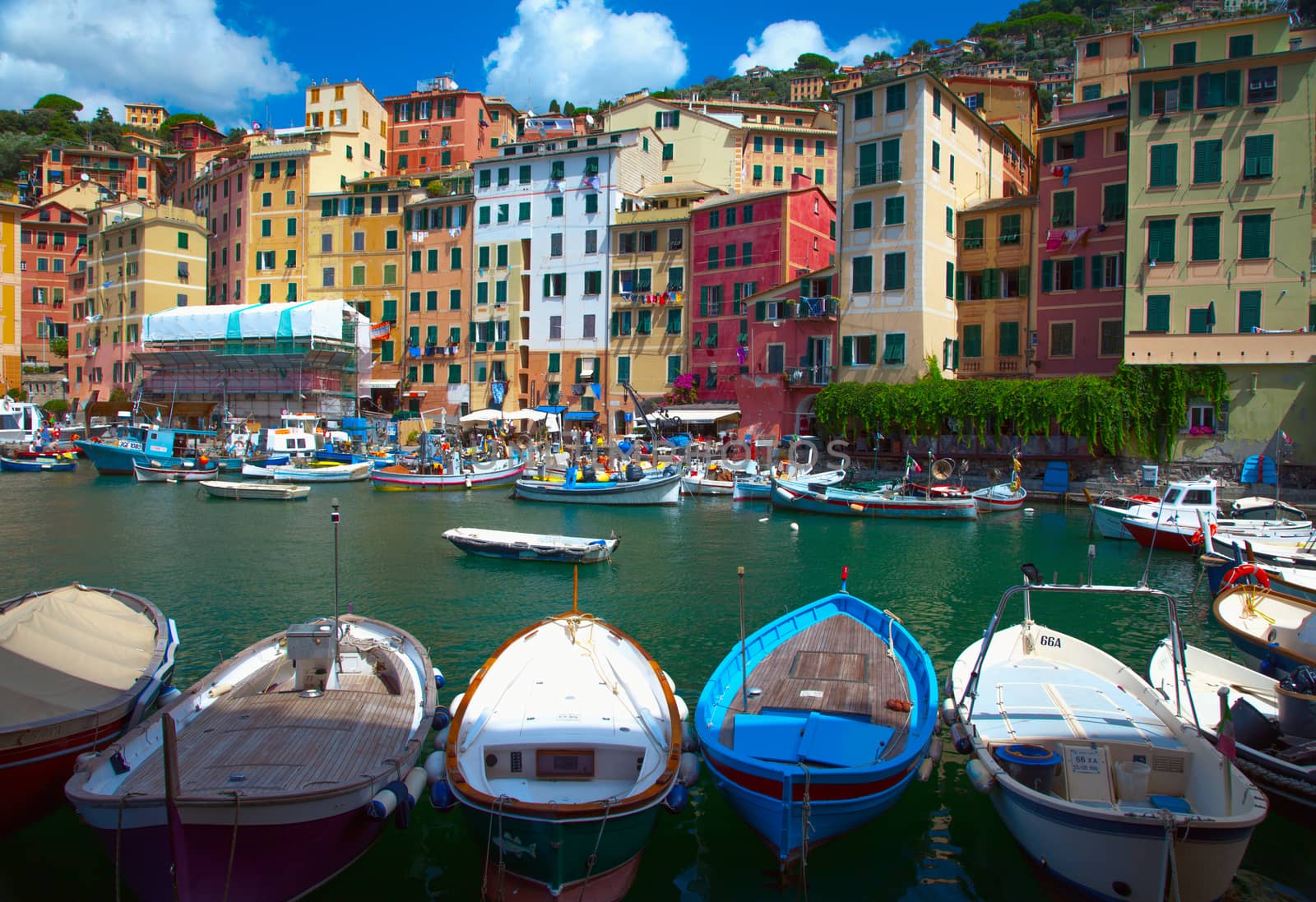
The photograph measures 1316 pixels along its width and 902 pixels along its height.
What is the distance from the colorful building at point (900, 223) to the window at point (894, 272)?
39 millimetres

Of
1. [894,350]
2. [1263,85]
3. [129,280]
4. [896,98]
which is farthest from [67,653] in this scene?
[129,280]

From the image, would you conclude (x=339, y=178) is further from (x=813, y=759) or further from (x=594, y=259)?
(x=813, y=759)

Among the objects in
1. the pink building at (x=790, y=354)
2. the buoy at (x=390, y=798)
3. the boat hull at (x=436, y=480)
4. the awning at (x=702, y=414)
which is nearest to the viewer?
the buoy at (x=390, y=798)

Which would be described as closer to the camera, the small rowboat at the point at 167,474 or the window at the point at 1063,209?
the window at the point at 1063,209

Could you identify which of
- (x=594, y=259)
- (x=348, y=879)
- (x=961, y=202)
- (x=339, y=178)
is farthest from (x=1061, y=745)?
(x=339, y=178)

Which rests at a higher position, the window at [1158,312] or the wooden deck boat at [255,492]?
the window at [1158,312]

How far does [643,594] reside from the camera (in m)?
22.0

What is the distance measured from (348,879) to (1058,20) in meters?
169

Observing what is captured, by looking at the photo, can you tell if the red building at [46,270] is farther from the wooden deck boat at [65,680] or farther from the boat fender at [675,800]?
the boat fender at [675,800]

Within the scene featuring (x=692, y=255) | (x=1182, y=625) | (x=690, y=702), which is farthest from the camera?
(x=692, y=255)

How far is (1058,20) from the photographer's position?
147125mm

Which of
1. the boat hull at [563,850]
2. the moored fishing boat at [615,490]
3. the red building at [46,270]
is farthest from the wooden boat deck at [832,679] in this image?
the red building at [46,270]

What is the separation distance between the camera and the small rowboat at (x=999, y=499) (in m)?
37.4

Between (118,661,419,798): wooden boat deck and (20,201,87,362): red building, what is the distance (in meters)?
82.8
